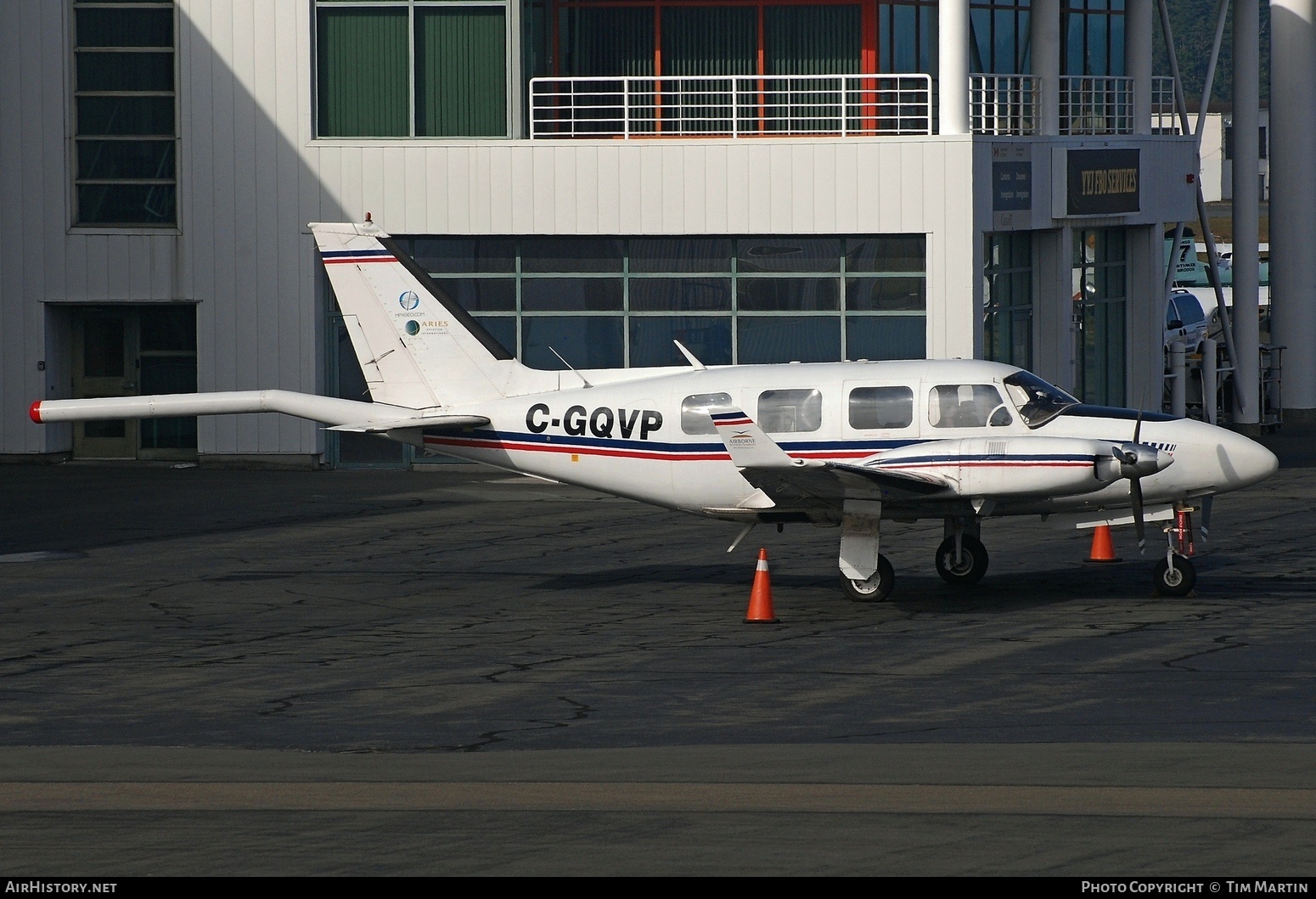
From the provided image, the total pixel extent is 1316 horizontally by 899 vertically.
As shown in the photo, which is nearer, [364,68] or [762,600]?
[762,600]

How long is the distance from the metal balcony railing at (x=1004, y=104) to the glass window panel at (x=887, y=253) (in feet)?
10.2

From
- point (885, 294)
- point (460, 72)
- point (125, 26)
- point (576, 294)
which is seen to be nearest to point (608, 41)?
point (460, 72)

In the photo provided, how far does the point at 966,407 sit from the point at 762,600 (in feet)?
9.58

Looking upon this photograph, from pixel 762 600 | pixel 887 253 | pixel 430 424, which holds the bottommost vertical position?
pixel 762 600

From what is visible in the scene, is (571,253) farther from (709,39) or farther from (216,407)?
(216,407)

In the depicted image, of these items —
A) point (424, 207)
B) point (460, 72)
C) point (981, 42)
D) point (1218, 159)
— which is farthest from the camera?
point (1218, 159)

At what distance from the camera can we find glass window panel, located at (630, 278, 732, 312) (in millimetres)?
30266

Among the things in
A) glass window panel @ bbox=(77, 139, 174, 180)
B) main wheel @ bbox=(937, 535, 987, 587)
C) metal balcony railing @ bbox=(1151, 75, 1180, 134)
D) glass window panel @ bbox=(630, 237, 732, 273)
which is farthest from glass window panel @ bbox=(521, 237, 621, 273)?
main wheel @ bbox=(937, 535, 987, 587)

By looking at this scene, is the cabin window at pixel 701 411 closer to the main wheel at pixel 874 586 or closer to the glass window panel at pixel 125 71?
the main wheel at pixel 874 586

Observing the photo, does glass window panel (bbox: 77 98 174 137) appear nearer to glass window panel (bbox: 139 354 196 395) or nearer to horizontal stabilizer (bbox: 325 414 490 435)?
glass window panel (bbox: 139 354 196 395)

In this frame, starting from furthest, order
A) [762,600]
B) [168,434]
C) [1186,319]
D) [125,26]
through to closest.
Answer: [1186,319]
[168,434]
[125,26]
[762,600]

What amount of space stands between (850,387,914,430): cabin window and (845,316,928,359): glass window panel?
12.0m

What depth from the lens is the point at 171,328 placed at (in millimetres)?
31562

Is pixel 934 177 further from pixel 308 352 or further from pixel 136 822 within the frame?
pixel 136 822
